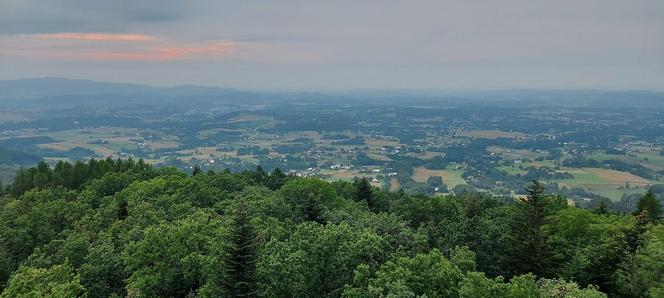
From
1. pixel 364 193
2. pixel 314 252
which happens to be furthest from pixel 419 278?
pixel 364 193

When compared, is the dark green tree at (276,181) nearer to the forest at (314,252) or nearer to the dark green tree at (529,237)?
the forest at (314,252)

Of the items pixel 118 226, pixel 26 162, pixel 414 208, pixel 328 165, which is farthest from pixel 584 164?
pixel 26 162

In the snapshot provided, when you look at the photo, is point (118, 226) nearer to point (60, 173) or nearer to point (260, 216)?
point (260, 216)

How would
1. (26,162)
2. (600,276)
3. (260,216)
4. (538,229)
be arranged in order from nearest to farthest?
1. (600,276)
2. (538,229)
3. (260,216)
4. (26,162)

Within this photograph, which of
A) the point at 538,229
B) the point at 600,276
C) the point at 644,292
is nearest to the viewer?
the point at 644,292

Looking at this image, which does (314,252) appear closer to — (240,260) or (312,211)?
(240,260)

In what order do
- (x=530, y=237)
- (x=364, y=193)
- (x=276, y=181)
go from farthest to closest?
(x=276, y=181)
(x=364, y=193)
(x=530, y=237)

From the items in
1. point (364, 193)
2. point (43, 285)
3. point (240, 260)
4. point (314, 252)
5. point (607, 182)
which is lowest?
point (607, 182)
